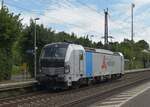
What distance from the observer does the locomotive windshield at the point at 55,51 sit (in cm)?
3118

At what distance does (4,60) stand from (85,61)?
12.3 meters

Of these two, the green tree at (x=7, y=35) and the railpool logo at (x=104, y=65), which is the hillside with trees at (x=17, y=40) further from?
the railpool logo at (x=104, y=65)

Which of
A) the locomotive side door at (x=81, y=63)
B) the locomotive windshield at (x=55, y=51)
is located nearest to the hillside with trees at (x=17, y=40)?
the locomotive side door at (x=81, y=63)

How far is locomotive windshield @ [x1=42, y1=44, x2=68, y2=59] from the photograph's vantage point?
31.2m

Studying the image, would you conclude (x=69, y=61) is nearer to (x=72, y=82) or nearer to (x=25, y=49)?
(x=72, y=82)

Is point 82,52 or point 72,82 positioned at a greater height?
point 82,52

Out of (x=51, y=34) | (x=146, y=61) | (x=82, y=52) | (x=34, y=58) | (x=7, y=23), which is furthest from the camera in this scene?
(x=146, y=61)

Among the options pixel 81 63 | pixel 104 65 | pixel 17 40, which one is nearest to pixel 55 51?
pixel 81 63

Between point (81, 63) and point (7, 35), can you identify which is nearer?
point (81, 63)

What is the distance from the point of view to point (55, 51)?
31.6 metres

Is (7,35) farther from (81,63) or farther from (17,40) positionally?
(81,63)

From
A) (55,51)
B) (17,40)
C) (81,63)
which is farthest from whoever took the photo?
(17,40)

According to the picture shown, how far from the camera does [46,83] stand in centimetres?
3098

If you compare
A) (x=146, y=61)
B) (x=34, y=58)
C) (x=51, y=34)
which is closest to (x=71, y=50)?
(x=34, y=58)
